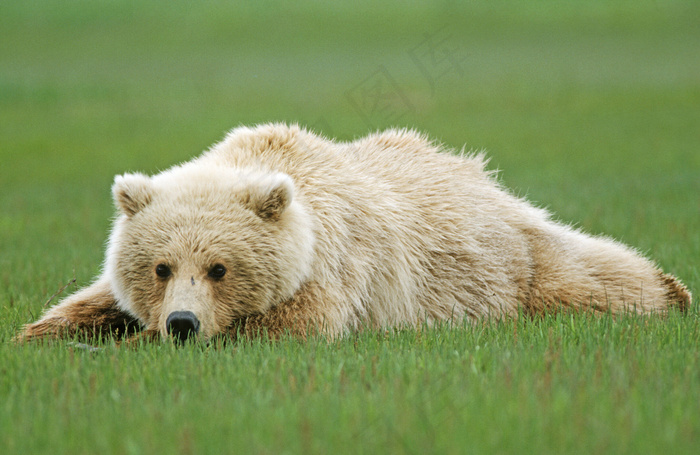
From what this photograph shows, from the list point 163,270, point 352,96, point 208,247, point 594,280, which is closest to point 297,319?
point 208,247

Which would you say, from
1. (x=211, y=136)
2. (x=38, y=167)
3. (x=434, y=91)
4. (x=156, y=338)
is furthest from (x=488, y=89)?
(x=156, y=338)

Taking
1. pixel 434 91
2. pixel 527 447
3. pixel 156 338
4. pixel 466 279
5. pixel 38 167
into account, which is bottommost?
pixel 527 447

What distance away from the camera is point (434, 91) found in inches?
1214

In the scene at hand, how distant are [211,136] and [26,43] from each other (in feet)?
65.4

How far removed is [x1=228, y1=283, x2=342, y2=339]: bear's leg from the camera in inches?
220

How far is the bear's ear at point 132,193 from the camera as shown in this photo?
18.8 ft

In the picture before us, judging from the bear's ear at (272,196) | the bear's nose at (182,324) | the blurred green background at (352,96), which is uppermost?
the blurred green background at (352,96)

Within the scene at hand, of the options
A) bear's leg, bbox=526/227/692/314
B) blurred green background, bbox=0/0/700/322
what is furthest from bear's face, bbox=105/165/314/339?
bear's leg, bbox=526/227/692/314

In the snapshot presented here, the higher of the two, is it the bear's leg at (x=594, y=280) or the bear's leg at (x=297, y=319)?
the bear's leg at (x=594, y=280)

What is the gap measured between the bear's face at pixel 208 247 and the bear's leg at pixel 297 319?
59mm

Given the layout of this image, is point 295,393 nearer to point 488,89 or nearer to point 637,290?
point 637,290

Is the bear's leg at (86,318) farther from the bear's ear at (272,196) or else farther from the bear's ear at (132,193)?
the bear's ear at (272,196)

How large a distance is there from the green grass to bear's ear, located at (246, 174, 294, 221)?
88 cm

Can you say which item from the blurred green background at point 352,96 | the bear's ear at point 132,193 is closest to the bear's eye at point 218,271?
the bear's ear at point 132,193
